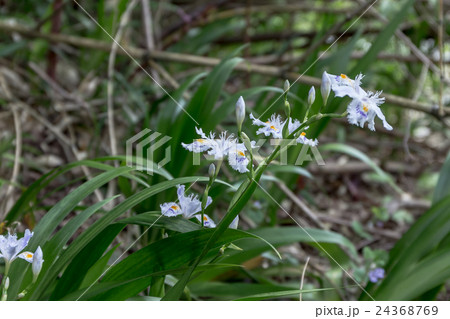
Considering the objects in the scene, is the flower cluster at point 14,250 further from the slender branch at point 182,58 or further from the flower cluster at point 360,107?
the slender branch at point 182,58

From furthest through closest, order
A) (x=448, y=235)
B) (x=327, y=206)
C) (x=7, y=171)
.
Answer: (x=327, y=206)
(x=7, y=171)
(x=448, y=235)

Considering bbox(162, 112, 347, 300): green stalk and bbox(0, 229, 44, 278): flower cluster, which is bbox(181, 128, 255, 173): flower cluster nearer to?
bbox(162, 112, 347, 300): green stalk

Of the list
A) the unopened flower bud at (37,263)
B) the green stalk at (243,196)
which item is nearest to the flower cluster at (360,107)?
the green stalk at (243,196)

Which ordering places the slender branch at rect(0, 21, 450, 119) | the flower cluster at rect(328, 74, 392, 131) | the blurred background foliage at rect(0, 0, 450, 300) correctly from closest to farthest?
the flower cluster at rect(328, 74, 392, 131) < the blurred background foliage at rect(0, 0, 450, 300) < the slender branch at rect(0, 21, 450, 119)

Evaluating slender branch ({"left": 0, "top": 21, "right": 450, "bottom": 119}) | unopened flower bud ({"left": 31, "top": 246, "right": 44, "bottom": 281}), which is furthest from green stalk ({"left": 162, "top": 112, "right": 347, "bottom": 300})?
slender branch ({"left": 0, "top": 21, "right": 450, "bottom": 119})

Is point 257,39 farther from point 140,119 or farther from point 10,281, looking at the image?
point 10,281

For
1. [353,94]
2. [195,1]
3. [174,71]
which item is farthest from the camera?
[195,1]

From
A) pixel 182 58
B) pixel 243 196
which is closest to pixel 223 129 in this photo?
pixel 182 58

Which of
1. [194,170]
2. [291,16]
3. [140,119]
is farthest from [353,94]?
[291,16]
